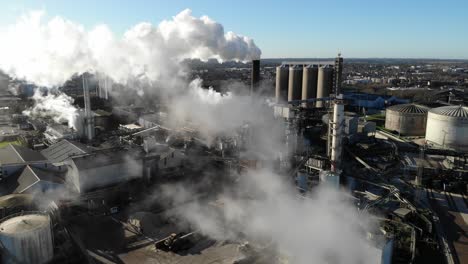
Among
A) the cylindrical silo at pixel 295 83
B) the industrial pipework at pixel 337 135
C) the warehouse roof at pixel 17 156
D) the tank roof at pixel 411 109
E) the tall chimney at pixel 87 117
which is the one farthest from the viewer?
the cylindrical silo at pixel 295 83

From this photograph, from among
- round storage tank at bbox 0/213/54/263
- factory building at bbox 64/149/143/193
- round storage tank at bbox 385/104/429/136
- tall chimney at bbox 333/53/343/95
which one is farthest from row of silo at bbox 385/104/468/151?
round storage tank at bbox 0/213/54/263

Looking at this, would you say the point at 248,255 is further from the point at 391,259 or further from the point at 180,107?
the point at 180,107

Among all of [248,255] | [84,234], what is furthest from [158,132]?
[248,255]

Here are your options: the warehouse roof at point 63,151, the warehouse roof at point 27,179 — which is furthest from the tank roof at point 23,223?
the warehouse roof at point 63,151

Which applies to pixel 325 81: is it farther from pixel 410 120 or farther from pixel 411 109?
pixel 410 120

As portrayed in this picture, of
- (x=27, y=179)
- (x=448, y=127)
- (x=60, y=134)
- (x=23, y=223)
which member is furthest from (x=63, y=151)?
(x=448, y=127)

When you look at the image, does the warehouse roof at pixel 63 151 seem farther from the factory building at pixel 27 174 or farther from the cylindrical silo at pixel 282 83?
the cylindrical silo at pixel 282 83
